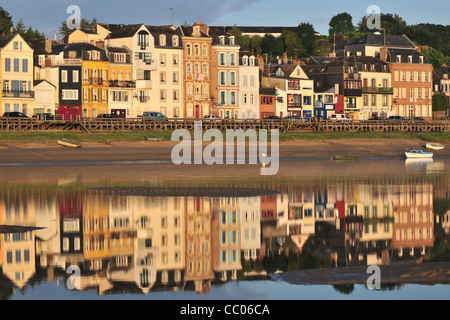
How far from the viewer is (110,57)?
10719 centimetres

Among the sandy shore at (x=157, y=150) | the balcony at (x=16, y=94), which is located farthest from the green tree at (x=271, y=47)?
the sandy shore at (x=157, y=150)

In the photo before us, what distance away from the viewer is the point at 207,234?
28672 millimetres

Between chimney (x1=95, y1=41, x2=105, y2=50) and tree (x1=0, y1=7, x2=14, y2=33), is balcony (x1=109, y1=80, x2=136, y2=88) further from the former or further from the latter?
tree (x1=0, y1=7, x2=14, y2=33)

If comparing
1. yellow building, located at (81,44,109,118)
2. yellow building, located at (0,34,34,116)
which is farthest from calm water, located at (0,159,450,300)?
yellow building, located at (81,44,109,118)

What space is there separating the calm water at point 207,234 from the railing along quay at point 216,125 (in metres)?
36.7

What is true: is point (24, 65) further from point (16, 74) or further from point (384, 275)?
point (384, 275)

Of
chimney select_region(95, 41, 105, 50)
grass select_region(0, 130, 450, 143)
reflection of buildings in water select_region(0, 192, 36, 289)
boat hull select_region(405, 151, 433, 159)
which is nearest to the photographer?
reflection of buildings in water select_region(0, 192, 36, 289)

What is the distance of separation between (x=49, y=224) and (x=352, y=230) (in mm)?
10783

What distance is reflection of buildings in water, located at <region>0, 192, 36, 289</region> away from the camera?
21938 mm

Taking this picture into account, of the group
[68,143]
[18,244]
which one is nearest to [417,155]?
[68,143]

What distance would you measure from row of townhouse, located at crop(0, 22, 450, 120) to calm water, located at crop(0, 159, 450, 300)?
51.1m

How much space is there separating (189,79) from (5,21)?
144 feet
